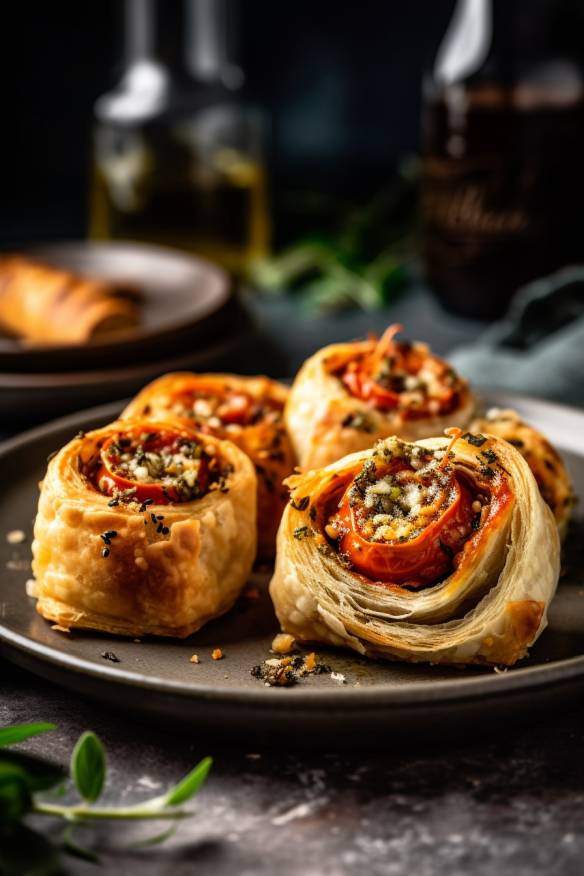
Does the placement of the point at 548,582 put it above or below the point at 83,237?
above

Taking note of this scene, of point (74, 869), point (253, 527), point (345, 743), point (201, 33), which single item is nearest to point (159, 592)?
point (253, 527)

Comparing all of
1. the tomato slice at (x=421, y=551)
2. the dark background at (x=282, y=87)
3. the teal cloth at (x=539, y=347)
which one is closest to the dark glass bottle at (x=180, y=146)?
the dark background at (x=282, y=87)

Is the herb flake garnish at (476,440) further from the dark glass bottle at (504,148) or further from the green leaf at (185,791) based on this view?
the dark glass bottle at (504,148)

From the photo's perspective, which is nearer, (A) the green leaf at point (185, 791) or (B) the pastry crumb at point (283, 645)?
(A) the green leaf at point (185, 791)

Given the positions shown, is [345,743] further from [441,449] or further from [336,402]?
[336,402]

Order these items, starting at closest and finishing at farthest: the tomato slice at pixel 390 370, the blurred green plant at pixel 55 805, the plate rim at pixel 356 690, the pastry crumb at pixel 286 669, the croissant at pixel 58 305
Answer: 1. the blurred green plant at pixel 55 805
2. the plate rim at pixel 356 690
3. the pastry crumb at pixel 286 669
4. the tomato slice at pixel 390 370
5. the croissant at pixel 58 305

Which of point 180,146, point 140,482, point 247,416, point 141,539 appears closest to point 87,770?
point 141,539
